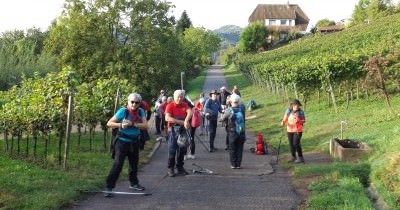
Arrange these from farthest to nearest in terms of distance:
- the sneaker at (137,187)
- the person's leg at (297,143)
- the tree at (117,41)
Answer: the tree at (117,41) → the person's leg at (297,143) → the sneaker at (137,187)

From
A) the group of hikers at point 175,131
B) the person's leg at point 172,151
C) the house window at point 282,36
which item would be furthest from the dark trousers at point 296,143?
the house window at point 282,36

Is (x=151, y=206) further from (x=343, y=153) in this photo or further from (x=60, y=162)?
(x=343, y=153)

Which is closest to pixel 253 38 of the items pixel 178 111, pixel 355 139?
pixel 355 139

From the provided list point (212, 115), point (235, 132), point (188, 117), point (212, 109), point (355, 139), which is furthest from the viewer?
point (212, 109)

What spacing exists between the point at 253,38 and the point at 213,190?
77.9m

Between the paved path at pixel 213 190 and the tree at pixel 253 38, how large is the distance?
73.9 metres

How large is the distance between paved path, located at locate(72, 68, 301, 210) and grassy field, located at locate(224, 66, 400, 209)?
538 mm

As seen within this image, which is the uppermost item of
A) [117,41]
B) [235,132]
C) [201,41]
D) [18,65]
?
[201,41]

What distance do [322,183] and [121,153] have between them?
140 inches

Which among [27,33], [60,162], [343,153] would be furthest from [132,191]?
[27,33]

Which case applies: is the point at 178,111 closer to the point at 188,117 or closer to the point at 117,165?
the point at 188,117

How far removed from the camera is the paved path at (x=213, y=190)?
7734mm

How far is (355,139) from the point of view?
42.0 feet

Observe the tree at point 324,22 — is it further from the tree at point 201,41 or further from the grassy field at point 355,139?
the grassy field at point 355,139
